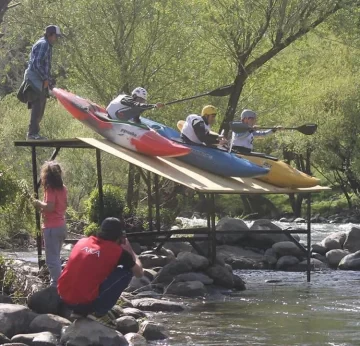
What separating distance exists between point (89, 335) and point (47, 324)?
28.9 inches

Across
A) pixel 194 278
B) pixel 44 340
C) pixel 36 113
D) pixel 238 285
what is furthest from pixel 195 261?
pixel 44 340

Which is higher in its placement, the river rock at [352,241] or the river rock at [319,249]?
the river rock at [352,241]

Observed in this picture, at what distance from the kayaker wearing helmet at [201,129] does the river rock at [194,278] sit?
2.40 metres

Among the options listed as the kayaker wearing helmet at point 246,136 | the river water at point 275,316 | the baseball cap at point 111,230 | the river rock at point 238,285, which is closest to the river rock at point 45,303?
the river water at point 275,316

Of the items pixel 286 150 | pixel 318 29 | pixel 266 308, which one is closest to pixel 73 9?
pixel 318 29

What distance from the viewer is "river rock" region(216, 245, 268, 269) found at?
59.5ft

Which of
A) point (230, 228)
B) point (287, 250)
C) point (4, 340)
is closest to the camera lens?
point (4, 340)

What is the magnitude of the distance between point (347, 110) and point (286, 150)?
3.83 m

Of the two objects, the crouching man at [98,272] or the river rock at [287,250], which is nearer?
the crouching man at [98,272]

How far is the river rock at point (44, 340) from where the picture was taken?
9195 mm

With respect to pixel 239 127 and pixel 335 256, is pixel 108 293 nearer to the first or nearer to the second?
pixel 239 127

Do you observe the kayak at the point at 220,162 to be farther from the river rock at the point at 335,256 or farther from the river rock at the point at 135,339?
the river rock at the point at 135,339

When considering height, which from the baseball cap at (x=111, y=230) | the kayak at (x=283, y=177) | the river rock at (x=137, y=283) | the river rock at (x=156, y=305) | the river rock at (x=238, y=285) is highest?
the kayak at (x=283, y=177)

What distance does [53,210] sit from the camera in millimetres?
10695
